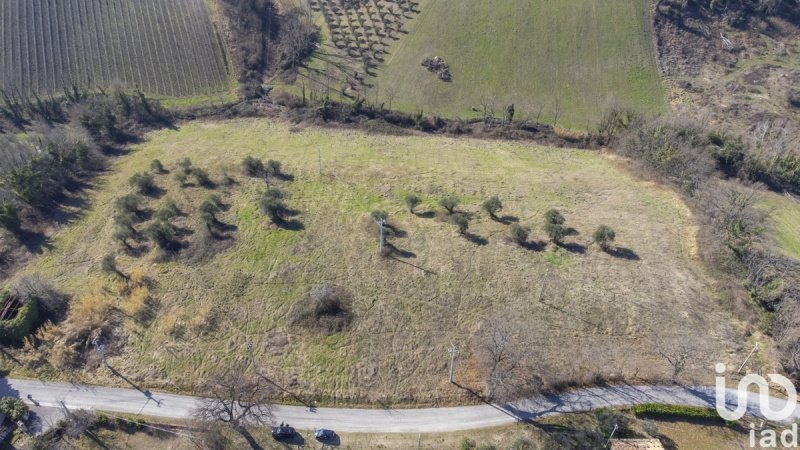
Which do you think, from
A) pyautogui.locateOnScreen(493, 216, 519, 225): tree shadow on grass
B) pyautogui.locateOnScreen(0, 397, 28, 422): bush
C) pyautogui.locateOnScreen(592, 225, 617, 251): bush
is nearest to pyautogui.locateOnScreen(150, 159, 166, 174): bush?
pyautogui.locateOnScreen(0, 397, 28, 422): bush

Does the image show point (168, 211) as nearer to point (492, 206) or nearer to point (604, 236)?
point (492, 206)

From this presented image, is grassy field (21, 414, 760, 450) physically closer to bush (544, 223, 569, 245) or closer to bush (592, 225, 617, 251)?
bush (592, 225, 617, 251)

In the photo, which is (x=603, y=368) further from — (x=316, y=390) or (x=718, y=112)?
(x=718, y=112)

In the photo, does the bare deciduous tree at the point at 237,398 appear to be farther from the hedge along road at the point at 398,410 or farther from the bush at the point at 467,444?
the bush at the point at 467,444

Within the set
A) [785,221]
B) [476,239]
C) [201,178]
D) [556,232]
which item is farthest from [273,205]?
[785,221]

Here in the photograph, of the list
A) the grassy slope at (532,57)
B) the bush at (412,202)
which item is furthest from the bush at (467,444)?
the grassy slope at (532,57)

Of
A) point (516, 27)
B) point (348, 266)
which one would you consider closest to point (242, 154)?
point (348, 266)
